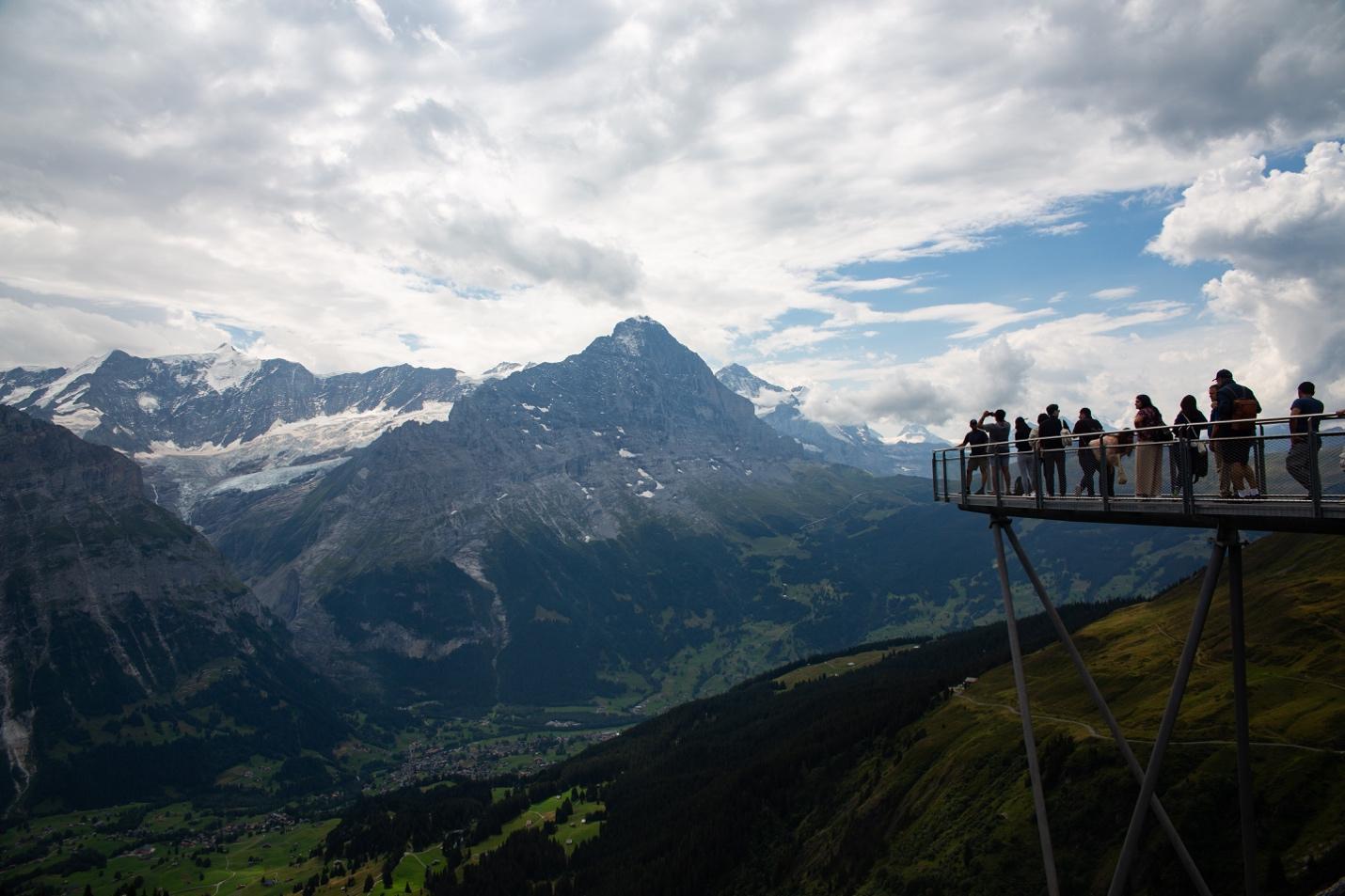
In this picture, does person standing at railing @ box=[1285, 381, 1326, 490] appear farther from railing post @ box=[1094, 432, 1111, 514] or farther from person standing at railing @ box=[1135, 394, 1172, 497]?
railing post @ box=[1094, 432, 1111, 514]

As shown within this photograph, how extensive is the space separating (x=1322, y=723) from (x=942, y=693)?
101m

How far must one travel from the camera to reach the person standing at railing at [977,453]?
90.9 ft

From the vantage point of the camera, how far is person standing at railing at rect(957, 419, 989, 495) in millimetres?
27703

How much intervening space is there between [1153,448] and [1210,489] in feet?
5.07

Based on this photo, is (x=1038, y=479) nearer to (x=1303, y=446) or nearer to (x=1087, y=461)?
(x=1087, y=461)

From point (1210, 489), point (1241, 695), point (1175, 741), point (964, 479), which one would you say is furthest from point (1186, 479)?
point (1175, 741)

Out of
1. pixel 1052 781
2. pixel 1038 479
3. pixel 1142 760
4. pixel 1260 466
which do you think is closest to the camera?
pixel 1260 466

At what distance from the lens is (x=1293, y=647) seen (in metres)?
95.1

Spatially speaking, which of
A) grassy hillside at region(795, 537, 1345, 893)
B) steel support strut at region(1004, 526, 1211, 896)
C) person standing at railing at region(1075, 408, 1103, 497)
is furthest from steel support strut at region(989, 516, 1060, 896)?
grassy hillside at region(795, 537, 1345, 893)

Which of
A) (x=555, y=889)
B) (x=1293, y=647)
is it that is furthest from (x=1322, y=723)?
(x=555, y=889)

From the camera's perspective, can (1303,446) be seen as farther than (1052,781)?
No

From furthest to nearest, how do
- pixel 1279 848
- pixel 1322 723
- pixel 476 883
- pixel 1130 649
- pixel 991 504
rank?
1. pixel 476 883
2. pixel 1130 649
3. pixel 1322 723
4. pixel 1279 848
5. pixel 991 504

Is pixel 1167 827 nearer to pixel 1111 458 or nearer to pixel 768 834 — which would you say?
pixel 1111 458

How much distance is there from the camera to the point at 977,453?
28.9 meters
